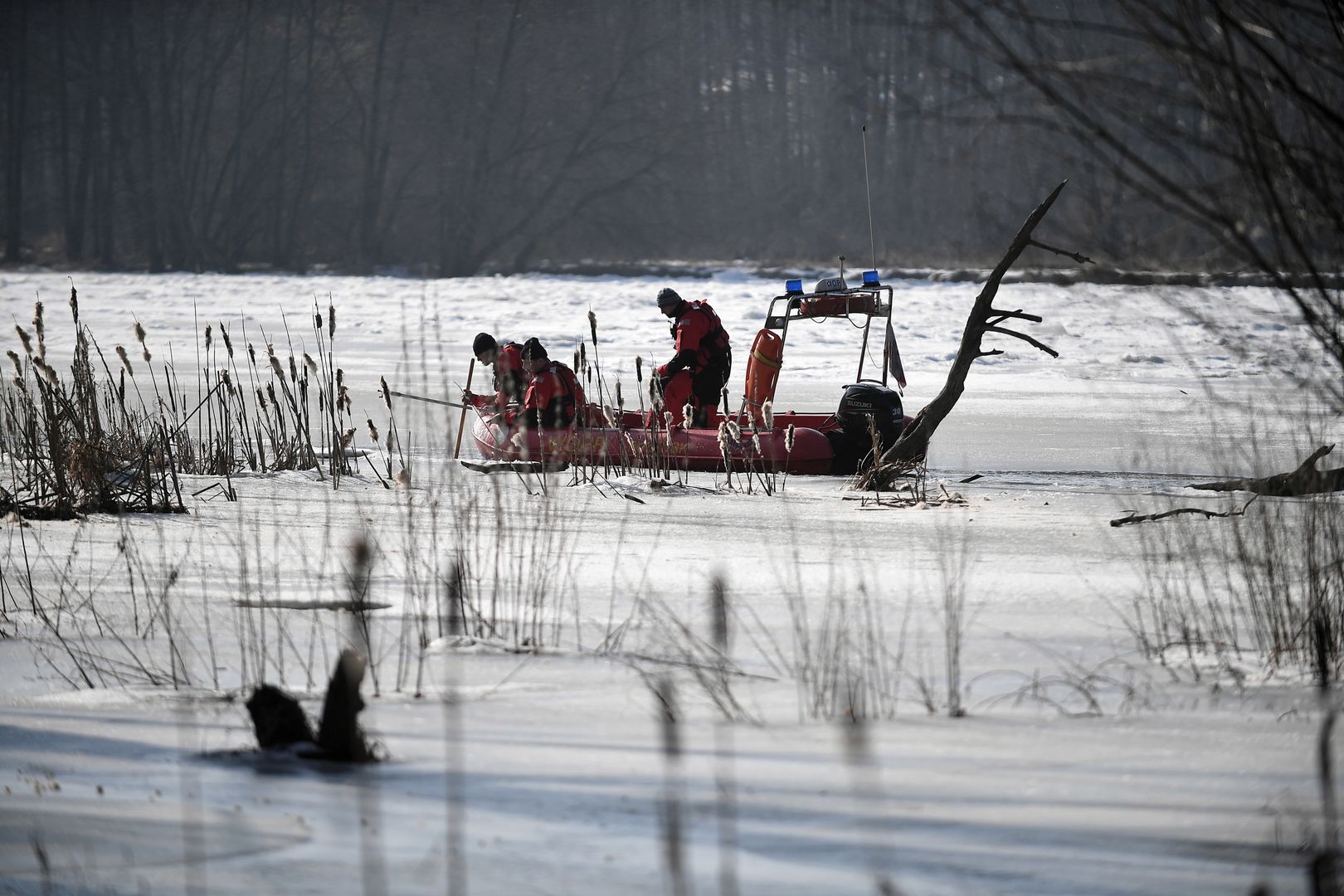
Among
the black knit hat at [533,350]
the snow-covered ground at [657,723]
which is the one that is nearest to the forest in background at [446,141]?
the black knit hat at [533,350]

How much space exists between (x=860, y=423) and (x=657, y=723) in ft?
19.2

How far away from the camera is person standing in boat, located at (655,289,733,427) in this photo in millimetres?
9797

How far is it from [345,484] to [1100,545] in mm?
4103

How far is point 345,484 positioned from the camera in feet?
25.9

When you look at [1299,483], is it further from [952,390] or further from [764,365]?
[764,365]

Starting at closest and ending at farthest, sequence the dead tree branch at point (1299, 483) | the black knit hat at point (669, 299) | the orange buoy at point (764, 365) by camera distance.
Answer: the dead tree branch at point (1299, 483) → the orange buoy at point (764, 365) → the black knit hat at point (669, 299)

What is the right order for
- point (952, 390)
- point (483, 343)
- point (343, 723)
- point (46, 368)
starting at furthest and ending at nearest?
point (483, 343) < point (952, 390) < point (46, 368) < point (343, 723)

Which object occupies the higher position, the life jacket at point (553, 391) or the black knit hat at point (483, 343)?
the black knit hat at point (483, 343)

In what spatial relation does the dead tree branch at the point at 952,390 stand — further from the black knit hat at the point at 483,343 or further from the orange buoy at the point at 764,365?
the black knit hat at the point at 483,343

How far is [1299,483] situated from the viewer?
4320mm

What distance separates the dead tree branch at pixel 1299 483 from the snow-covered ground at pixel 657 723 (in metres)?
0.14

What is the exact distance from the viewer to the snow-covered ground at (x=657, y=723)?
7.31 feet

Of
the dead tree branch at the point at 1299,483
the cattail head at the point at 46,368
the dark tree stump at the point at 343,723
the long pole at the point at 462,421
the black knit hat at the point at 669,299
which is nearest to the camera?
the dark tree stump at the point at 343,723

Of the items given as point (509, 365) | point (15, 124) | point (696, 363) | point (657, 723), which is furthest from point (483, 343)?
point (15, 124)
